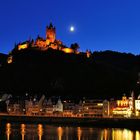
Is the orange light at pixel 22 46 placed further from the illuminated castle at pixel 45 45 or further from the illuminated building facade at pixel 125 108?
the illuminated building facade at pixel 125 108

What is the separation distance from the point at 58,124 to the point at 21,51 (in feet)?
280

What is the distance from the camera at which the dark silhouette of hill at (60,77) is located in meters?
161

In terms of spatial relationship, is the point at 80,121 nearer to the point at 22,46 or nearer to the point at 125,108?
the point at 125,108

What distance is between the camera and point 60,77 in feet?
552

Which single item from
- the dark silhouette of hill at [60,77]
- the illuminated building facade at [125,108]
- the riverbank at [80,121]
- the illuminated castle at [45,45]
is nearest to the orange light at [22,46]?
the illuminated castle at [45,45]

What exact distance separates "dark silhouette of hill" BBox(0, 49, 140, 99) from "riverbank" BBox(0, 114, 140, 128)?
131ft

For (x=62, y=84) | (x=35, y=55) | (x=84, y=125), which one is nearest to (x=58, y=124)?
(x=84, y=125)

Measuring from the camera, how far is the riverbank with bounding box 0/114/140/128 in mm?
98175

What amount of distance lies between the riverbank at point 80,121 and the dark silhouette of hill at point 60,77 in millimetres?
39815

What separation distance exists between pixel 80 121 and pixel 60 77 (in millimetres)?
61317

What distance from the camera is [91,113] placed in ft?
406

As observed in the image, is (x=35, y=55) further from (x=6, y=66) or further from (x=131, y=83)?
(x=131, y=83)

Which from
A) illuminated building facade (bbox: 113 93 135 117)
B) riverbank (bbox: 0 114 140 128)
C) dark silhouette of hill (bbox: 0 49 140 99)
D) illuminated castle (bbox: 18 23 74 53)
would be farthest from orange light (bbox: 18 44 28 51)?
illuminated building facade (bbox: 113 93 135 117)

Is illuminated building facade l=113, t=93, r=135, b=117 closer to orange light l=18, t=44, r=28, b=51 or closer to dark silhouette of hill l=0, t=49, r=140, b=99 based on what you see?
dark silhouette of hill l=0, t=49, r=140, b=99
